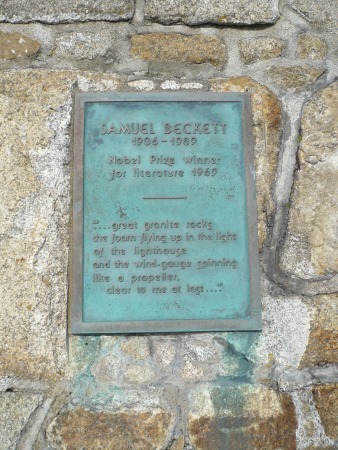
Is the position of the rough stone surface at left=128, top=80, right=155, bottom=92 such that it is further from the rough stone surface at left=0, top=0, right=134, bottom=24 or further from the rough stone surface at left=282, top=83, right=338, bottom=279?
the rough stone surface at left=282, top=83, right=338, bottom=279

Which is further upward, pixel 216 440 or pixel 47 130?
pixel 47 130

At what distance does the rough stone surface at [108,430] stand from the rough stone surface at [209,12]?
1471mm

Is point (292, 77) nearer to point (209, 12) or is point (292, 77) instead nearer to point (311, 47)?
point (311, 47)

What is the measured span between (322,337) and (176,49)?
1203mm

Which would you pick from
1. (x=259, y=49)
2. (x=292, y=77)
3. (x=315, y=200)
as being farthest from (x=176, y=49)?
(x=315, y=200)

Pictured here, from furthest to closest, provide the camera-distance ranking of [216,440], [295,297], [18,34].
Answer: [18,34], [295,297], [216,440]

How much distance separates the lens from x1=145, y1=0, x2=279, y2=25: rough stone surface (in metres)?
2.16

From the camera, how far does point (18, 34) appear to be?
7.05ft

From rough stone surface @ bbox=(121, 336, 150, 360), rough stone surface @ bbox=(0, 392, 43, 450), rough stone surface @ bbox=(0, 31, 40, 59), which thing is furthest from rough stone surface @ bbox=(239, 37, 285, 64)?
rough stone surface @ bbox=(0, 392, 43, 450)

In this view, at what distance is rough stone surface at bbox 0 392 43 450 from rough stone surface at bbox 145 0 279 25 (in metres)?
1.48

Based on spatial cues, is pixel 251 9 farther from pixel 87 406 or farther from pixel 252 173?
pixel 87 406

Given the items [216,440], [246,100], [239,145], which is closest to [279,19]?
[246,100]

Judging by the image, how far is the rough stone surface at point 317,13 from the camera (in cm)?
221

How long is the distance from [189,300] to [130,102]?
76cm
